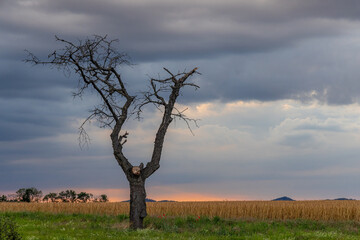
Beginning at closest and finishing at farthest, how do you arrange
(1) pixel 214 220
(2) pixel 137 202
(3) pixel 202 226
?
(2) pixel 137 202, (3) pixel 202 226, (1) pixel 214 220

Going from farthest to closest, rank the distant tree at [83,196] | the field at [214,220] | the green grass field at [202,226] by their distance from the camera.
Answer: the distant tree at [83,196], the field at [214,220], the green grass field at [202,226]

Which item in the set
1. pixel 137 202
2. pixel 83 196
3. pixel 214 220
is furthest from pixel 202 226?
pixel 83 196

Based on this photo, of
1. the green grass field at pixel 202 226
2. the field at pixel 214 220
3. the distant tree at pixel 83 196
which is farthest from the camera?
the distant tree at pixel 83 196

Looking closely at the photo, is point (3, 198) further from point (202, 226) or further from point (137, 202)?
point (202, 226)

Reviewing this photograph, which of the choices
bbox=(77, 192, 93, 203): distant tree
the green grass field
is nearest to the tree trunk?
the green grass field

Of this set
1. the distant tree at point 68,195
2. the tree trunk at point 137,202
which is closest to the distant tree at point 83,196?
the distant tree at point 68,195

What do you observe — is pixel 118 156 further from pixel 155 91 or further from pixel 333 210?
pixel 333 210

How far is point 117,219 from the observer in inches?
1193

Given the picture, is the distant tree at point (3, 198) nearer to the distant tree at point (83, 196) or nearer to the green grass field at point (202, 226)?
the distant tree at point (83, 196)

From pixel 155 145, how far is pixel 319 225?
42.5ft

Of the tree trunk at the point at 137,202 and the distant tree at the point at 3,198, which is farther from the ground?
the tree trunk at the point at 137,202

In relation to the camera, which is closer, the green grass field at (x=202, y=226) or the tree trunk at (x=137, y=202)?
the green grass field at (x=202, y=226)

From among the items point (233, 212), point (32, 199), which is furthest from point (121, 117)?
point (32, 199)

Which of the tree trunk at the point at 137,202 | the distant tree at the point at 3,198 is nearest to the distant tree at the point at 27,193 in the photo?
the distant tree at the point at 3,198
